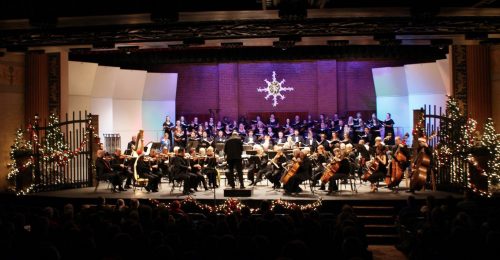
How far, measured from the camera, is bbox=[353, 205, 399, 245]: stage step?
10.9 metres

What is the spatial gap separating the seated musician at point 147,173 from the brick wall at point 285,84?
9522 millimetres

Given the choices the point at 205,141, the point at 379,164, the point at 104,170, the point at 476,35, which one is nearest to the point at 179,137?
the point at 205,141

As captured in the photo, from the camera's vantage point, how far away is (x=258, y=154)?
1538cm

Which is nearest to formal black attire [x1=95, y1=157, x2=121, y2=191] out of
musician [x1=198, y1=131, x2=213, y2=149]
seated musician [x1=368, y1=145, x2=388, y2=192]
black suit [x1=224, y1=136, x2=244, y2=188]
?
black suit [x1=224, y1=136, x2=244, y2=188]

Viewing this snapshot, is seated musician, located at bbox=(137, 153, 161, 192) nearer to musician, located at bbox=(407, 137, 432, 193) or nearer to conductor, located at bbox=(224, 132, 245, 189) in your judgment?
conductor, located at bbox=(224, 132, 245, 189)

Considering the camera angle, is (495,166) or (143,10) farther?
(495,166)

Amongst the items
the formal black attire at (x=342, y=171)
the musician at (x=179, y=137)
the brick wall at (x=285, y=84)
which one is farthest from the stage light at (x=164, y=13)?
the brick wall at (x=285, y=84)

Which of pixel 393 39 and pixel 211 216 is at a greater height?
pixel 393 39

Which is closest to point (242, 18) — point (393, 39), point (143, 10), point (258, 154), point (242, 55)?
point (143, 10)

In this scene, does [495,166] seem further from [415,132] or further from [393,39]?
[393,39]

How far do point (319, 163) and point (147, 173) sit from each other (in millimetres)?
4848

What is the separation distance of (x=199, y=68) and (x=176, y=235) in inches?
714

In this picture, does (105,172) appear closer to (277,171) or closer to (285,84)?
(277,171)

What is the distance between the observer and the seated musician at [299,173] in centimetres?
1337
